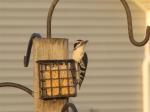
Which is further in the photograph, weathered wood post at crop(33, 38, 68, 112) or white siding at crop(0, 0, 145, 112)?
white siding at crop(0, 0, 145, 112)

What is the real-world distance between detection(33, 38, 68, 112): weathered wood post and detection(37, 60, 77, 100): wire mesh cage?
0.9 inches

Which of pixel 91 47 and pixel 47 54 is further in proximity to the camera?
pixel 91 47

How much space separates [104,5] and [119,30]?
12.5 inches

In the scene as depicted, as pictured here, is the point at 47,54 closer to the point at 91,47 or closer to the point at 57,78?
the point at 57,78

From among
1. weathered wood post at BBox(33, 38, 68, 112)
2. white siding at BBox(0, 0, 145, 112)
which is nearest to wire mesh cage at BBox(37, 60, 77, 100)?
weathered wood post at BBox(33, 38, 68, 112)

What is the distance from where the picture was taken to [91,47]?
5.00 metres

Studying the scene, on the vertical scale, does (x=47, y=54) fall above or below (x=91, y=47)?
below

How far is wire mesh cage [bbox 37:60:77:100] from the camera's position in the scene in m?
1.80

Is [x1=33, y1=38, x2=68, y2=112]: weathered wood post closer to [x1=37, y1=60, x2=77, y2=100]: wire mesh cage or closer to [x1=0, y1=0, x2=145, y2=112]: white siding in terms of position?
[x1=37, y1=60, x2=77, y2=100]: wire mesh cage

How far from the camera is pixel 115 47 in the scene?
5.02 metres

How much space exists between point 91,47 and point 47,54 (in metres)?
3.20

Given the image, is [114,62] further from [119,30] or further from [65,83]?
[65,83]

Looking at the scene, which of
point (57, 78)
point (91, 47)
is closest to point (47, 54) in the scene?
point (57, 78)

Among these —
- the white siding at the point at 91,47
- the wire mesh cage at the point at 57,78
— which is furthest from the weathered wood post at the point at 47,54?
the white siding at the point at 91,47
